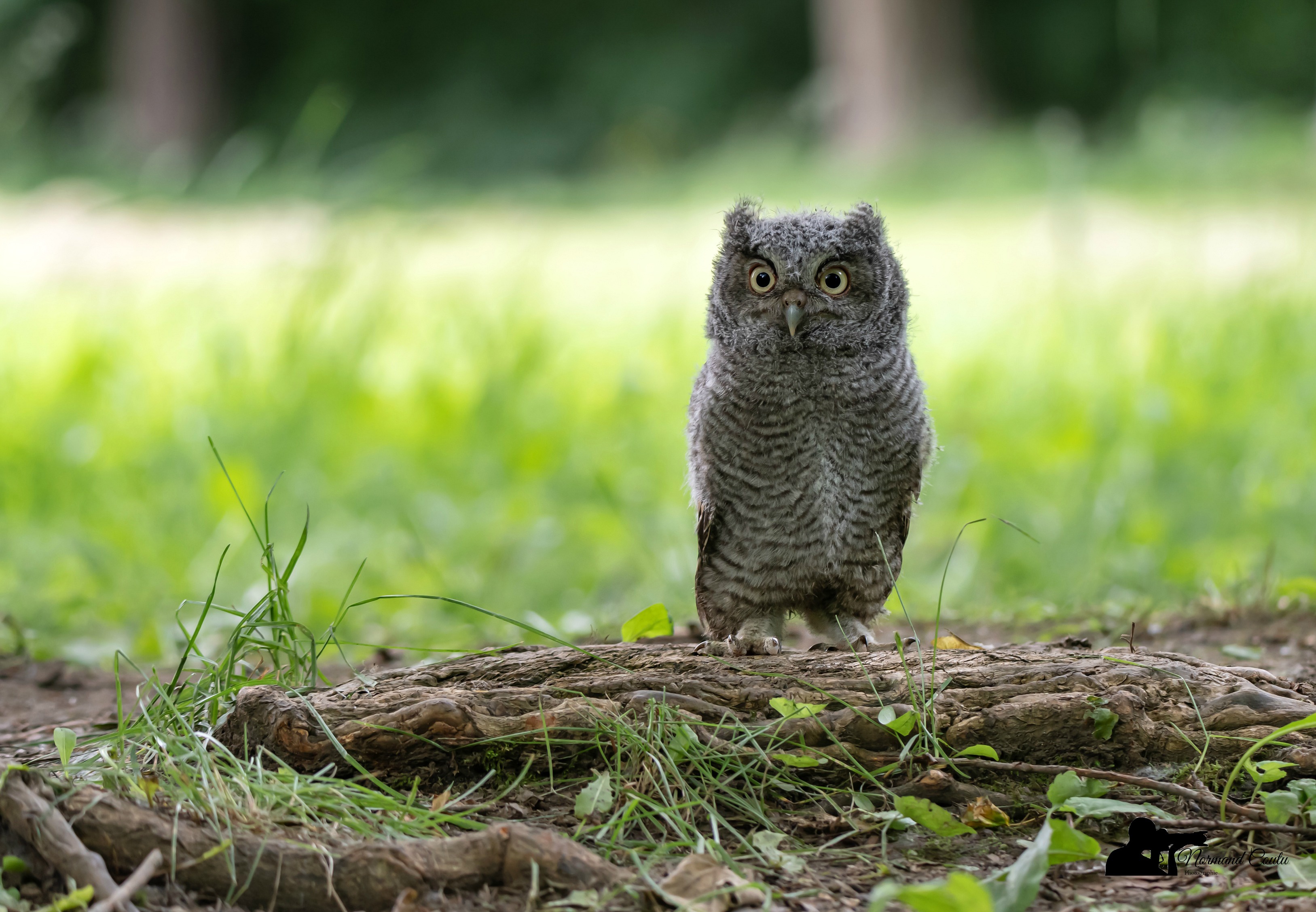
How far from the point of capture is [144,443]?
5.66 m

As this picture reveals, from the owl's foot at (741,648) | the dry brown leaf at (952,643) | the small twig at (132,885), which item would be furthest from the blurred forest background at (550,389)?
the small twig at (132,885)

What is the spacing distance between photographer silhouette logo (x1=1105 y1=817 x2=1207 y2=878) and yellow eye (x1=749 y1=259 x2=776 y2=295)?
1402mm

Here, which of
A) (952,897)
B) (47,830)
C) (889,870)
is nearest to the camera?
(952,897)

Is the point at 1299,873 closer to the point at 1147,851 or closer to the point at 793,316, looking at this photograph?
the point at 1147,851

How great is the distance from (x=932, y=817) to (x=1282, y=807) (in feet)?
1.88

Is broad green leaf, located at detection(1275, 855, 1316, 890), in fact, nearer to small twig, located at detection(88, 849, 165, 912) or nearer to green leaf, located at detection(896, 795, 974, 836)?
green leaf, located at detection(896, 795, 974, 836)

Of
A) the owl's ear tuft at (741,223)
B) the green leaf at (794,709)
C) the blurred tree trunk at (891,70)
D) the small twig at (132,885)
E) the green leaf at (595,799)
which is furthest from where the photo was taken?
the blurred tree trunk at (891,70)

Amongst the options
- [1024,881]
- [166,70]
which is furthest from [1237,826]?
[166,70]

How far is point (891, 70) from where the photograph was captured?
16.8m

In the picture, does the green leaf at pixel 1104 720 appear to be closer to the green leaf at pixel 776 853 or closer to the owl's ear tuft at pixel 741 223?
the green leaf at pixel 776 853

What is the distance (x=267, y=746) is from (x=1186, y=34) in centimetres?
2238

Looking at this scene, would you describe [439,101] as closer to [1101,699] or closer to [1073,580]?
[1073,580]

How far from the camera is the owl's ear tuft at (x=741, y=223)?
115 inches

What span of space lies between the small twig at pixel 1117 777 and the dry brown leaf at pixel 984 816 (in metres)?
0.08
